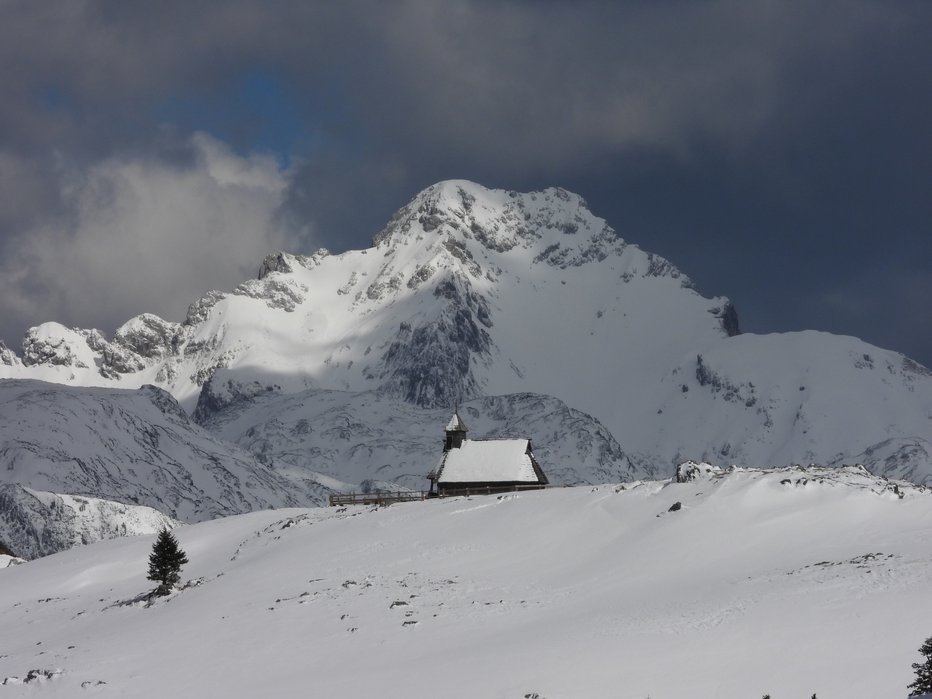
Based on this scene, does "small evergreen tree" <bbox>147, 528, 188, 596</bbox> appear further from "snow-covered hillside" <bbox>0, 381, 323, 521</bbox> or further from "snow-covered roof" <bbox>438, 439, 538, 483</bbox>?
"snow-covered hillside" <bbox>0, 381, 323, 521</bbox>

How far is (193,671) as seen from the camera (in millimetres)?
42281

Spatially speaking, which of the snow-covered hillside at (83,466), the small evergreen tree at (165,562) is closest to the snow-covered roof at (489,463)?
the small evergreen tree at (165,562)

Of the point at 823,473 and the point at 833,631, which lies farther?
the point at 823,473

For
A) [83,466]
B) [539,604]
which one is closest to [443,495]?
[539,604]

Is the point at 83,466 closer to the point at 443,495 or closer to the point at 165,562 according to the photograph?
the point at 443,495

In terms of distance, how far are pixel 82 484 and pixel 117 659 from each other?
141753 mm

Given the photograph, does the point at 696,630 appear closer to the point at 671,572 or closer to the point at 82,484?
the point at 671,572

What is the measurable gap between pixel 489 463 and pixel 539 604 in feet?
137

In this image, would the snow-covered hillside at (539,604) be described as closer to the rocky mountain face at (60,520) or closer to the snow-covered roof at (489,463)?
the snow-covered roof at (489,463)

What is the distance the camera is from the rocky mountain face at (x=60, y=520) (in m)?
155

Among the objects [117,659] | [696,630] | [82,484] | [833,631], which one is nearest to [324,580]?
[117,659]

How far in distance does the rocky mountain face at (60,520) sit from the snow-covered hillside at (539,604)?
87.7 m

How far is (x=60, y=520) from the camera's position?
528ft

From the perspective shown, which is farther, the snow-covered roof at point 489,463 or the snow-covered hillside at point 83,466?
the snow-covered hillside at point 83,466
